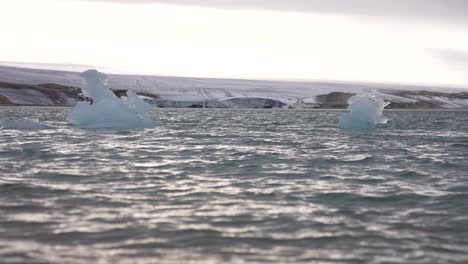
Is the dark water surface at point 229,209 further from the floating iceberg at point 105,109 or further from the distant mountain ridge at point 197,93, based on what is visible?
the distant mountain ridge at point 197,93

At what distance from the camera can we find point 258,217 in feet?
29.1

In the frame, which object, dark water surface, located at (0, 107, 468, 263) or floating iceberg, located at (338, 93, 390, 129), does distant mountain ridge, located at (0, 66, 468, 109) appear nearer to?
floating iceberg, located at (338, 93, 390, 129)

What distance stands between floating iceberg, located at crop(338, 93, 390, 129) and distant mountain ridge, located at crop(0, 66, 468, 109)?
8700 cm

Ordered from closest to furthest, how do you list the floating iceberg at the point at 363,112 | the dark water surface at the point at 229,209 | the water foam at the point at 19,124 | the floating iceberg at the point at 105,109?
the dark water surface at the point at 229,209 < the floating iceberg at the point at 105,109 < the water foam at the point at 19,124 < the floating iceberg at the point at 363,112

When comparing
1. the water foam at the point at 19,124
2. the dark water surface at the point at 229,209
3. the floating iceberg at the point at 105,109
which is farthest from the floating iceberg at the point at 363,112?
the water foam at the point at 19,124

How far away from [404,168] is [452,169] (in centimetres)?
123

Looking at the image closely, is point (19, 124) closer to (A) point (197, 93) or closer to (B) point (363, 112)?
(B) point (363, 112)

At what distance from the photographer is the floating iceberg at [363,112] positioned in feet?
107

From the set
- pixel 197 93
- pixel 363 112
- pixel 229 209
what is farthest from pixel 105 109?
pixel 197 93

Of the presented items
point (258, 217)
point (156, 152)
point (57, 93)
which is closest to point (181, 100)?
point (57, 93)

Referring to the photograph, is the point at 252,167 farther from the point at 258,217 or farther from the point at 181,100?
the point at 181,100

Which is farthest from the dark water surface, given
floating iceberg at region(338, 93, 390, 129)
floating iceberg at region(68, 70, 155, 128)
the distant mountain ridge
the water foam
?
the distant mountain ridge

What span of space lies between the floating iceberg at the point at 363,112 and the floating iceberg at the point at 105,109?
36.1ft

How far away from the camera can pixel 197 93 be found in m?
138
